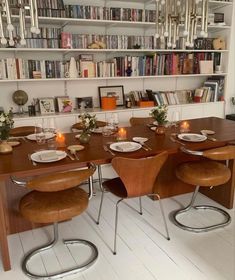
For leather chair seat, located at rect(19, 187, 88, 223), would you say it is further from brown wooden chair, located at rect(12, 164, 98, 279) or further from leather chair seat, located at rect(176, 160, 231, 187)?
leather chair seat, located at rect(176, 160, 231, 187)

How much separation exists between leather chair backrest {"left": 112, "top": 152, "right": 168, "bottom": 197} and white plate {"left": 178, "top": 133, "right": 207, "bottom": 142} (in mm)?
452

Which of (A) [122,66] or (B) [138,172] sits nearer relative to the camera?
(B) [138,172]

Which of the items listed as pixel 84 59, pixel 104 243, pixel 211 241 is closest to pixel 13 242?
pixel 104 243

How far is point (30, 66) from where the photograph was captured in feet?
11.5

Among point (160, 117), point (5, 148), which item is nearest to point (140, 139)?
point (160, 117)

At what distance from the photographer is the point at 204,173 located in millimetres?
2396

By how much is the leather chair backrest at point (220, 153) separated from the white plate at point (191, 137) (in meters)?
0.24

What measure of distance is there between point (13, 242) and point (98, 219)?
2.36 feet

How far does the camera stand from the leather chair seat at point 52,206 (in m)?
1.86

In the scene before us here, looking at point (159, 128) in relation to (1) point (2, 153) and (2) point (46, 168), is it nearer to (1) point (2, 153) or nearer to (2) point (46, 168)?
(2) point (46, 168)

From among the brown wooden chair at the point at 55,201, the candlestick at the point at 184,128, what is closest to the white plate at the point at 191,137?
the candlestick at the point at 184,128

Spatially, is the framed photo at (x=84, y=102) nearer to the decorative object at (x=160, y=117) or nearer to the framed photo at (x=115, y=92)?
the framed photo at (x=115, y=92)

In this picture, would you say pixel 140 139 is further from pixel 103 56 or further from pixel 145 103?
pixel 103 56

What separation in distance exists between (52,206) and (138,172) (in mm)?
623
